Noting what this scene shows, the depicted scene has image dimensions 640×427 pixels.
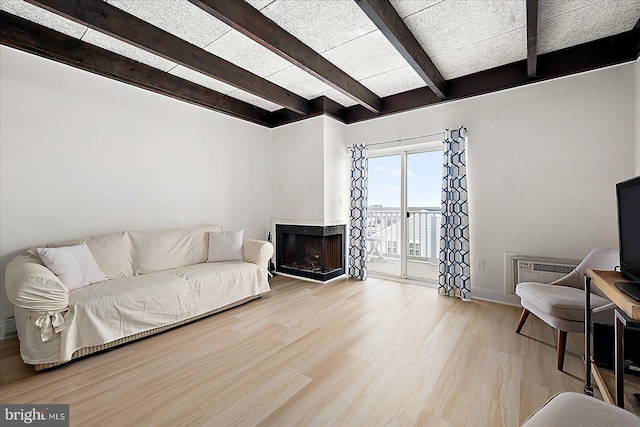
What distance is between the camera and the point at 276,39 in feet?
7.70

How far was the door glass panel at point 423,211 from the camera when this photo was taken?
3.86 meters

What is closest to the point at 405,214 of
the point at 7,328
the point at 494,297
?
the point at 494,297

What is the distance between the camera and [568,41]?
2619mm

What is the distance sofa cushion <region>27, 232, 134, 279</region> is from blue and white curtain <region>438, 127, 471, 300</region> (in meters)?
3.62

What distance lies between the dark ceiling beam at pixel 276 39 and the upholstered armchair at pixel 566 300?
9.11ft

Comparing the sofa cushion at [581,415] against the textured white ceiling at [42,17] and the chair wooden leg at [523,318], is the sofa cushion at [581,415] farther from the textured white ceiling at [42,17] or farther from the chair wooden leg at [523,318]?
the textured white ceiling at [42,17]

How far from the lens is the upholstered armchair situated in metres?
1.84

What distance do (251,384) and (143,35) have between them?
9.49ft

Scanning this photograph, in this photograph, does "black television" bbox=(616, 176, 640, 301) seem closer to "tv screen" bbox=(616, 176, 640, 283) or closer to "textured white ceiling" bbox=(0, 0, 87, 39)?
"tv screen" bbox=(616, 176, 640, 283)

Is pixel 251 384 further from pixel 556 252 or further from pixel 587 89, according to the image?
pixel 587 89

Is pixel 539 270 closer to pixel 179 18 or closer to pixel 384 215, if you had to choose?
pixel 384 215

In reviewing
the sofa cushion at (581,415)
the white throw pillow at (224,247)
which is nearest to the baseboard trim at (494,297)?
the sofa cushion at (581,415)

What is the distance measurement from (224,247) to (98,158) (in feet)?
5.35

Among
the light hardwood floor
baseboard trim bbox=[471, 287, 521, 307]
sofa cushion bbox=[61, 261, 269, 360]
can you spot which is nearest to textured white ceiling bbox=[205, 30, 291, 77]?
sofa cushion bbox=[61, 261, 269, 360]
